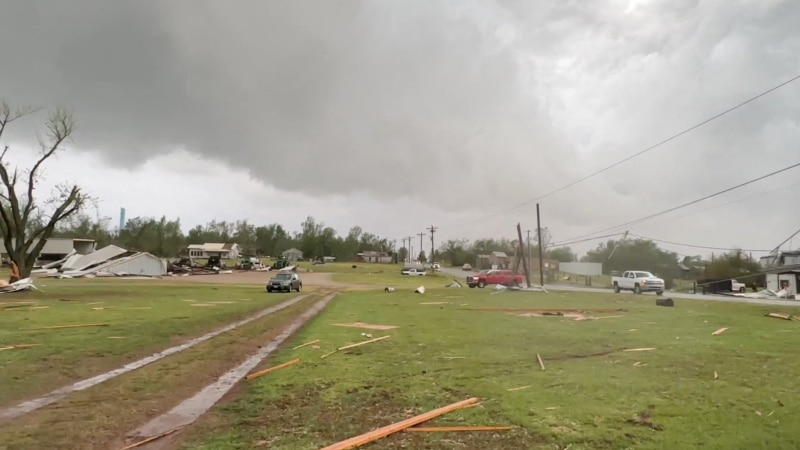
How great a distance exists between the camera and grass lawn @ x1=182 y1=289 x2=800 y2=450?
5.86 metres

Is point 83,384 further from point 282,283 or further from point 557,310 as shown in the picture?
point 282,283

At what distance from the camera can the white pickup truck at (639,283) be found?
4342cm

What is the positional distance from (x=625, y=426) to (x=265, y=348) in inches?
406

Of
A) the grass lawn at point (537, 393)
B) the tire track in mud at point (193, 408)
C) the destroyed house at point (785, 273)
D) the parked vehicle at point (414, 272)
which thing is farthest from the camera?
the parked vehicle at point (414, 272)

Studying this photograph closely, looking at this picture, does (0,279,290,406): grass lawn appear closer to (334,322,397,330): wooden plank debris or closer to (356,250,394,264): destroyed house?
(334,322,397,330): wooden plank debris

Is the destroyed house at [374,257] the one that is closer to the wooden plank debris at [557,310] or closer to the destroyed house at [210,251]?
the destroyed house at [210,251]

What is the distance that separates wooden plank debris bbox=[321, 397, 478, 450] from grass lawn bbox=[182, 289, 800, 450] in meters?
0.14

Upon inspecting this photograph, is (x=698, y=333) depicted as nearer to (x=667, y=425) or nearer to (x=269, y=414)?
(x=667, y=425)

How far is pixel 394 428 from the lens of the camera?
6258 mm

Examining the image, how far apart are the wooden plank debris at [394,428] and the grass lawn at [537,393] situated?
143 mm

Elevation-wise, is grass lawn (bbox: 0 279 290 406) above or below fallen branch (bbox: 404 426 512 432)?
below

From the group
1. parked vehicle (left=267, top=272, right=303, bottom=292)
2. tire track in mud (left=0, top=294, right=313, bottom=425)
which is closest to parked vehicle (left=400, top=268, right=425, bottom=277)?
parked vehicle (left=267, top=272, right=303, bottom=292)

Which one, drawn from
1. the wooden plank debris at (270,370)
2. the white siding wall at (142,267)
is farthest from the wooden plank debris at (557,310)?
the white siding wall at (142,267)

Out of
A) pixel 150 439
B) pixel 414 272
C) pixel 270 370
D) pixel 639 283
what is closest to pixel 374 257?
pixel 414 272
